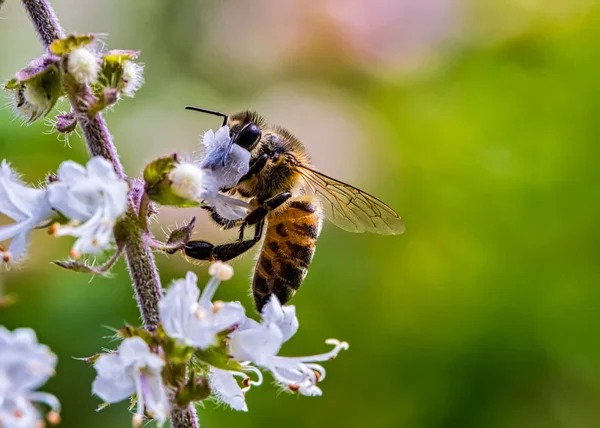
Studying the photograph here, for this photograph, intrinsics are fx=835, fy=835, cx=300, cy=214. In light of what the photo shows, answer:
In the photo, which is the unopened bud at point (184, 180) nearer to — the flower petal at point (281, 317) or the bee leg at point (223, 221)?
the flower petal at point (281, 317)

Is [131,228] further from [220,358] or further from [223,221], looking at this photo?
[223,221]

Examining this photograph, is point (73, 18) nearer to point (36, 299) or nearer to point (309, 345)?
point (36, 299)

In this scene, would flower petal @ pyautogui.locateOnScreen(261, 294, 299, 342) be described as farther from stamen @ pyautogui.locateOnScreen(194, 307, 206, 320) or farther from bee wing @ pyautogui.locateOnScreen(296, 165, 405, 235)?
bee wing @ pyautogui.locateOnScreen(296, 165, 405, 235)

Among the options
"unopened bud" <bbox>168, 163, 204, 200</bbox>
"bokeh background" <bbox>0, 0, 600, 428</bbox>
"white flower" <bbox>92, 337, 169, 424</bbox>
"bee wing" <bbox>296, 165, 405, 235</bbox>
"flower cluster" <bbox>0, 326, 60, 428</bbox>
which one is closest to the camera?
"flower cluster" <bbox>0, 326, 60, 428</bbox>

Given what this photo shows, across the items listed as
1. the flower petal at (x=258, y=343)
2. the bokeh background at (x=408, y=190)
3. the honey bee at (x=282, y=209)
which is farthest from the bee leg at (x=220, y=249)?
the bokeh background at (x=408, y=190)

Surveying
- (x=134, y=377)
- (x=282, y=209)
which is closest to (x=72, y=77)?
(x=134, y=377)

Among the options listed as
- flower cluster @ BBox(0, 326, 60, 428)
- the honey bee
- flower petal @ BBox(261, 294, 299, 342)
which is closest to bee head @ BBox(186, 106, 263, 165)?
the honey bee
